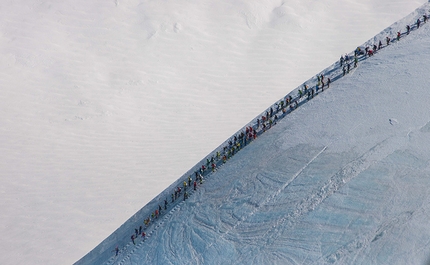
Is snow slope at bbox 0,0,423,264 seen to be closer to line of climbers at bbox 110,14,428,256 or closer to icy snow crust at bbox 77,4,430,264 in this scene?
line of climbers at bbox 110,14,428,256

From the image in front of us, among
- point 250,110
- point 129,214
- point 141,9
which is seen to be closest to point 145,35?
point 141,9

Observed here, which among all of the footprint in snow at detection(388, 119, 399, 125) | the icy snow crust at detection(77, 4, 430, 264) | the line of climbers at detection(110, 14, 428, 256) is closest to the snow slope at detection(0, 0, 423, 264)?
the line of climbers at detection(110, 14, 428, 256)

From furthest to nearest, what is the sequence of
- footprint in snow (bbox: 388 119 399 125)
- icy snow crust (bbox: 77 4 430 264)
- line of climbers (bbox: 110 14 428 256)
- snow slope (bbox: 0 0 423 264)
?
snow slope (bbox: 0 0 423 264), line of climbers (bbox: 110 14 428 256), footprint in snow (bbox: 388 119 399 125), icy snow crust (bbox: 77 4 430 264)

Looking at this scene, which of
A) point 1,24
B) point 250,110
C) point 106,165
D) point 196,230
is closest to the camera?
point 196,230

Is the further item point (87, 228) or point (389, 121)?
point (87, 228)

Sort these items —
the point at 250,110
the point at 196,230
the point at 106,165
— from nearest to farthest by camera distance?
the point at 196,230
the point at 106,165
the point at 250,110

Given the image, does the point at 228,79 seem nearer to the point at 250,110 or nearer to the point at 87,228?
the point at 250,110
